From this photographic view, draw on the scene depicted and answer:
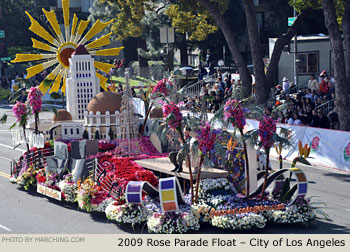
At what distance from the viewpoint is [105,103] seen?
2683 cm

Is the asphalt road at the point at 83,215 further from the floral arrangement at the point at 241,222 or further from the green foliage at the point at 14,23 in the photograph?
the green foliage at the point at 14,23

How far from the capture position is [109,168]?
2200 cm

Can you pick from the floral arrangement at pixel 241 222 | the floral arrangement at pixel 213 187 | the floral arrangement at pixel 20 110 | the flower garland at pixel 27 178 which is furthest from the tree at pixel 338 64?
the flower garland at pixel 27 178

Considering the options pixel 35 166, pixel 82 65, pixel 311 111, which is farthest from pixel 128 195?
pixel 311 111

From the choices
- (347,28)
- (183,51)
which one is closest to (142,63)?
(183,51)

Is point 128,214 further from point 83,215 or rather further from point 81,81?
point 81,81

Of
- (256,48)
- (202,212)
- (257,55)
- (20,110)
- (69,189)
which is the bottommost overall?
(202,212)

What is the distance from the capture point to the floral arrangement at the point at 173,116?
19.0 metres

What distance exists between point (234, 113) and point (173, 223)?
3.42 m

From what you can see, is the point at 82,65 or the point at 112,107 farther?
the point at 82,65

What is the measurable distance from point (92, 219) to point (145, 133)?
677 cm

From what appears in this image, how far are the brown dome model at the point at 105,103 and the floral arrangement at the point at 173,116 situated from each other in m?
7.91

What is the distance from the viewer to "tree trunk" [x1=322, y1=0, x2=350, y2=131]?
28.6 meters

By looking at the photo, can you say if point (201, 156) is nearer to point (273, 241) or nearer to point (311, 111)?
point (273, 241)
